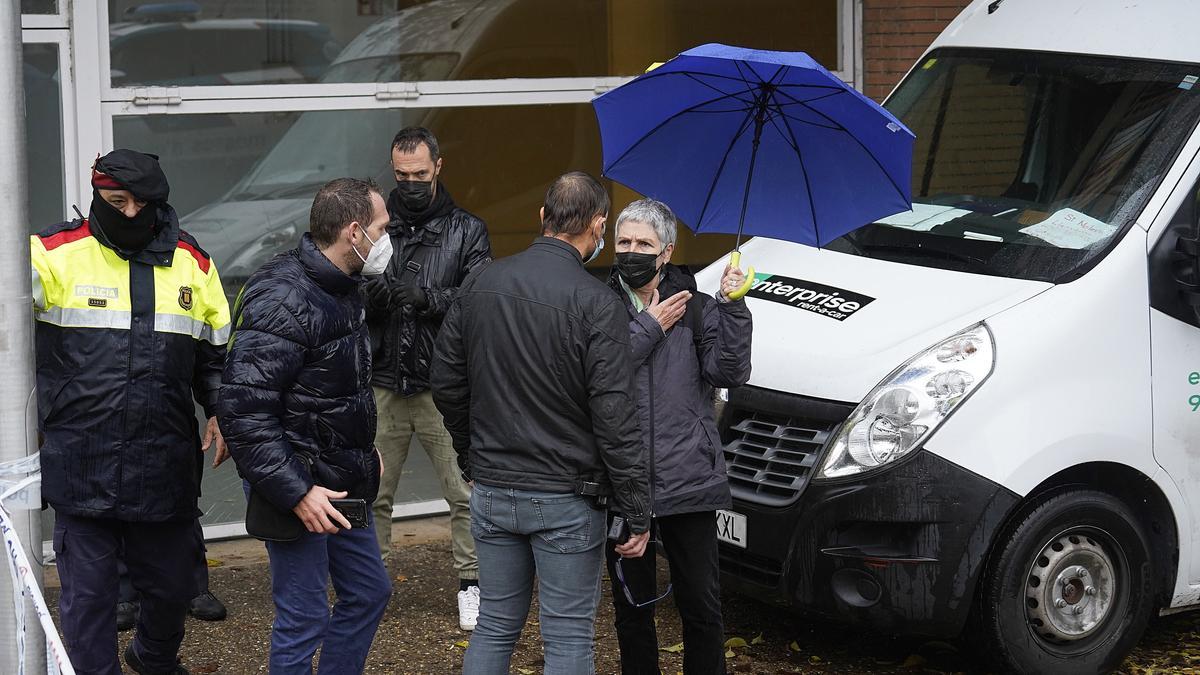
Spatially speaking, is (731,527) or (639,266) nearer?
(639,266)

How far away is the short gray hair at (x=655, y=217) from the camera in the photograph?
14.6 ft

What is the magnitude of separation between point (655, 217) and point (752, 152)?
1.76 feet

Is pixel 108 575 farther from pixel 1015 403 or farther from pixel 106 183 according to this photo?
pixel 1015 403

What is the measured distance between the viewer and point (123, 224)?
4.35 meters

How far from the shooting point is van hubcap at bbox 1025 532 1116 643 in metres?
5.01

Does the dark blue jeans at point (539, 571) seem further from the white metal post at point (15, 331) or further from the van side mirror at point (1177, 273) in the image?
the van side mirror at point (1177, 273)

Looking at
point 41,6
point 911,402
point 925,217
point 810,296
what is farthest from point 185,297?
point 925,217

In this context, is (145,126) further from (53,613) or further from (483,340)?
(483,340)

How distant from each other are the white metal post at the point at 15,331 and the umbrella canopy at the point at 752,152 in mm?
1879

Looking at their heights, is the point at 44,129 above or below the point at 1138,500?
above

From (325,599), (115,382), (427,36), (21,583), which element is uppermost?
(427,36)

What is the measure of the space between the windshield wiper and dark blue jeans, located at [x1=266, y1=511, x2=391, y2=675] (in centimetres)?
225

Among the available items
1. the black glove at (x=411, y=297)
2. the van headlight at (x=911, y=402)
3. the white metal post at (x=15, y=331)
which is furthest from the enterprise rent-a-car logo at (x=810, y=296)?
the white metal post at (x=15, y=331)

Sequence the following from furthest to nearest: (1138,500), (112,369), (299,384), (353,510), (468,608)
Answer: (468,608) < (1138,500) < (112,369) < (353,510) < (299,384)
